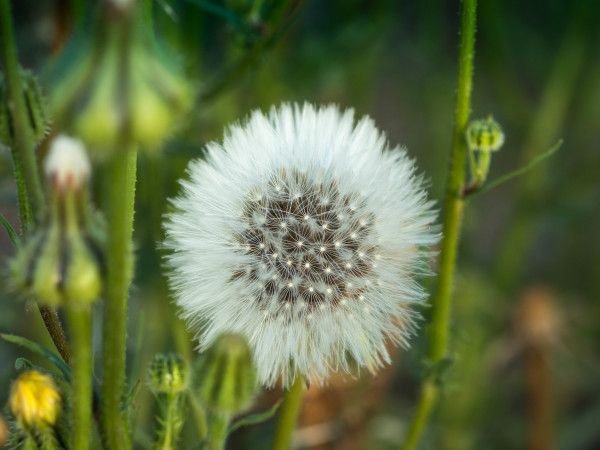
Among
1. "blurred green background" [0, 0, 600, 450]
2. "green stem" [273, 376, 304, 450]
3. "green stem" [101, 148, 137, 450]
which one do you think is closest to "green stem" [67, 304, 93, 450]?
"green stem" [101, 148, 137, 450]

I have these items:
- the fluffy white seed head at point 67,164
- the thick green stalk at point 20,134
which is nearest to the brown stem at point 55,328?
the thick green stalk at point 20,134

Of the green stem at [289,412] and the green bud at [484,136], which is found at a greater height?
the green bud at [484,136]

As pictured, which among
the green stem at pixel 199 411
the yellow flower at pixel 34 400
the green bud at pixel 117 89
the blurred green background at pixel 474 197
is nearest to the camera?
the green bud at pixel 117 89

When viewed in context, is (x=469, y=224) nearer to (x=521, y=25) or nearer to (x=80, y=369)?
(x=521, y=25)

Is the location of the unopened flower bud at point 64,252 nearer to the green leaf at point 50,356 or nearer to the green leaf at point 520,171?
the green leaf at point 50,356

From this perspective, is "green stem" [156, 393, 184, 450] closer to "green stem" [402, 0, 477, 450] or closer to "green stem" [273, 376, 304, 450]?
"green stem" [273, 376, 304, 450]

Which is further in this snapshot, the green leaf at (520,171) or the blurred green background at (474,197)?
the blurred green background at (474,197)
